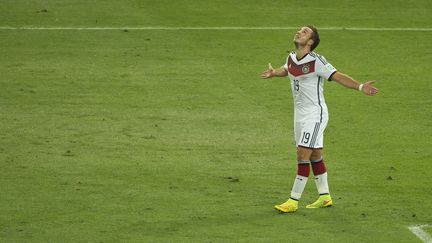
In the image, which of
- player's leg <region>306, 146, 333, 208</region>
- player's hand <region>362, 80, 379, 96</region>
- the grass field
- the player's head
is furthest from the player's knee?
the player's head

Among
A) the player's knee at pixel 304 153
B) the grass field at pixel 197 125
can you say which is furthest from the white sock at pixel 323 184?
the player's knee at pixel 304 153

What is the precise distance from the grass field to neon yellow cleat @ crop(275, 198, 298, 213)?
0.11 meters

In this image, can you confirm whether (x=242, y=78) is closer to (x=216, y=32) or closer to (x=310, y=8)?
(x=216, y=32)

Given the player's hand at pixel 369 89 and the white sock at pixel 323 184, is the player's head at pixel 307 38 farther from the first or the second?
the white sock at pixel 323 184

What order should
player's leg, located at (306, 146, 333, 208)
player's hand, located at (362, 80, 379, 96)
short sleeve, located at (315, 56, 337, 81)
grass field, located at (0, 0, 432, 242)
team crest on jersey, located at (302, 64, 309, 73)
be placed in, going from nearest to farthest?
player's hand, located at (362, 80, 379, 96) → grass field, located at (0, 0, 432, 242) → short sleeve, located at (315, 56, 337, 81) → team crest on jersey, located at (302, 64, 309, 73) → player's leg, located at (306, 146, 333, 208)

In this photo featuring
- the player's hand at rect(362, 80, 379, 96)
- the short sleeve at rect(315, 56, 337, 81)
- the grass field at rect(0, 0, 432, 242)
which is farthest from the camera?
the short sleeve at rect(315, 56, 337, 81)

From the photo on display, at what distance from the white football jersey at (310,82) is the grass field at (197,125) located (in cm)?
119

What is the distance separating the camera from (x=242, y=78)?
67.1ft

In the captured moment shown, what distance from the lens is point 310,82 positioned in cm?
1286

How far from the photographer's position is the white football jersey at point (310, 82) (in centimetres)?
1276

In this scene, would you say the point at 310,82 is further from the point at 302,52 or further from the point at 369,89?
the point at 369,89

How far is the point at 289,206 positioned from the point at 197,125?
4.73m

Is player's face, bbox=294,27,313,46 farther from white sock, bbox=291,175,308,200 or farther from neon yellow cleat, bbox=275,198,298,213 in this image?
neon yellow cleat, bbox=275,198,298,213

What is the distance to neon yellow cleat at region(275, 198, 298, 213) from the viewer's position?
42.2ft
